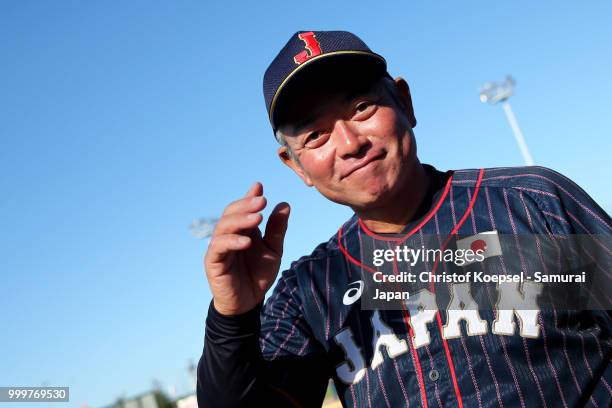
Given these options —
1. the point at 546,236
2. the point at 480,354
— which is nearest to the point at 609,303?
the point at 546,236

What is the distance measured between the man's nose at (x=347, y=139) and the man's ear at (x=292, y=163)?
32 centimetres

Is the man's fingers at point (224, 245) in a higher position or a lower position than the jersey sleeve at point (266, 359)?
higher

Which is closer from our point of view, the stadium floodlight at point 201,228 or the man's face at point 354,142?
the man's face at point 354,142

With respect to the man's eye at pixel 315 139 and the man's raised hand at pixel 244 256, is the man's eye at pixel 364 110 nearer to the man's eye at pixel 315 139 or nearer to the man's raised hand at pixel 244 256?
the man's eye at pixel 315 139

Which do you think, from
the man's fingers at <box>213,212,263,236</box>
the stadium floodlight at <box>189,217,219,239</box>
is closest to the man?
the man's fingers at <box>213,212,263,236</box>

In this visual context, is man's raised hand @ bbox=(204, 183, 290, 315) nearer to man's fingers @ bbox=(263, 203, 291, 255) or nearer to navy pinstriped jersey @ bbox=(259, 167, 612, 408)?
man's fingers @ bbox=(263, 203, 291, 255)

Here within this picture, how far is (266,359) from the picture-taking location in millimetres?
2600

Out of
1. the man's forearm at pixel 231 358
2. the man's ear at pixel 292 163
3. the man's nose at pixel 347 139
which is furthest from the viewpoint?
the man's ear at pixel 292 163

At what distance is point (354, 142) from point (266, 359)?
94 centimetres

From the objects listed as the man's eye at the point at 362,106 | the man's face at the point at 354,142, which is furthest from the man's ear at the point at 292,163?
the man's eye at the point at 362,106

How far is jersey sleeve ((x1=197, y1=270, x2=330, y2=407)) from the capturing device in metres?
2.30

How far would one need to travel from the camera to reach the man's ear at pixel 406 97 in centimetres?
283

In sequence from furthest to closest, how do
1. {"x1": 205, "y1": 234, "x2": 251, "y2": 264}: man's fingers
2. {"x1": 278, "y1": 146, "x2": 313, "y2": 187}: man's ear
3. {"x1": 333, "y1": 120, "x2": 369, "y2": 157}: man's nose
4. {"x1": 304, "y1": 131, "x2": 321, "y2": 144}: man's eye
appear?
1. {"x1": 278, "y1": 146, "x2": 313, "y2": 187}: man's ear
2. {"x1": 304, "y1": 131, "x2": 321, "y2": 144}: man's eye
3. {"x1": 333, "y1": 120, "x2": 369, "y2": 157}: man's nose
4. {"x1": 205, "y1": 234, "x2": 251, "y2": 264}: man's fingers


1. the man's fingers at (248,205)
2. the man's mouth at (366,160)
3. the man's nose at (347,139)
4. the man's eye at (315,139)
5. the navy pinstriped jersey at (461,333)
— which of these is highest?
the man's eye at (315,139)
